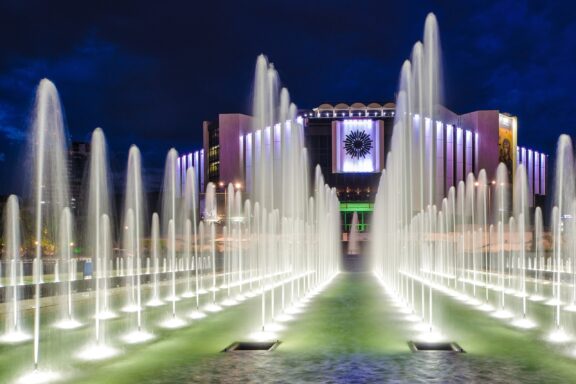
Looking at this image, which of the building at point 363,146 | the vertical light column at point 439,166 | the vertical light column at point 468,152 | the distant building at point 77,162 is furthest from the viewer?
the vertical light column at point 468,152

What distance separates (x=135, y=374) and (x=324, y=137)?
7819 centimetres

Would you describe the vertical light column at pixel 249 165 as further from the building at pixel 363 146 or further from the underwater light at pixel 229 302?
the underwater light at pixel 229 302

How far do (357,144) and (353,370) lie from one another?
76055mm

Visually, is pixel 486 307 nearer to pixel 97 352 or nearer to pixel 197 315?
pixel 197 315

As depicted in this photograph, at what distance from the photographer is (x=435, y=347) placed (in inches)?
453

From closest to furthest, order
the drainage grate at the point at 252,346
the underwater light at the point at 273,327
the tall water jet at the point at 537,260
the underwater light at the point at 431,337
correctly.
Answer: the drainage grate at the point at 252,346 < the underwater light at the point at 431,337 < the underwater light at the point at 273,327 < the tall water jet at the point at 537,260

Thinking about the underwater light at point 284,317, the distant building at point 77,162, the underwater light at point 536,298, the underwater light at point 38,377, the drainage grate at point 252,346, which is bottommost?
the underwater light at point 536,298

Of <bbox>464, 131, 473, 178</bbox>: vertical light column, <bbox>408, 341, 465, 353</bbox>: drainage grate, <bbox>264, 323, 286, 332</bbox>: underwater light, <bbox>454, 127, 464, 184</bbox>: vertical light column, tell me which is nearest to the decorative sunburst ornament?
<bbox>454, 127, 464, 184</bbox>: vertical light column

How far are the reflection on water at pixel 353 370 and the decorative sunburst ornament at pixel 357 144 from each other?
74.5m

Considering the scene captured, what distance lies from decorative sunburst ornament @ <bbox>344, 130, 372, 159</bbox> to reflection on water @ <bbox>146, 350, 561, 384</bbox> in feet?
244

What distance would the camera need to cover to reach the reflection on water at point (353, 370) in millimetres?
9016

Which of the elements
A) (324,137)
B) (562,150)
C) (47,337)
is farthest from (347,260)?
(47,337)

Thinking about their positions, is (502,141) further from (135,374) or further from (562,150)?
(135,374)

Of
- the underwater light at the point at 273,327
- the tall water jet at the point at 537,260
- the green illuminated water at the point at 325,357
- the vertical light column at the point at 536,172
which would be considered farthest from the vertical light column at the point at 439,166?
the underwater light at the point at 273,327
